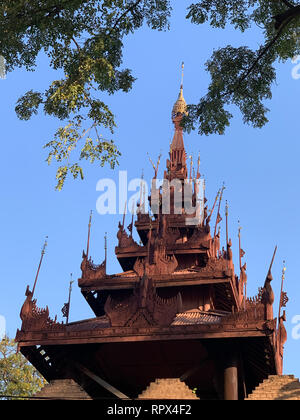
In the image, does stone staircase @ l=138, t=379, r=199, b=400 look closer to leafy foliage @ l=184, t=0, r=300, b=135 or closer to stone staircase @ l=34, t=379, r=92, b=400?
stone staircase @ l=34, t=379, r=92, b=400

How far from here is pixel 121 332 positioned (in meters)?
16.8

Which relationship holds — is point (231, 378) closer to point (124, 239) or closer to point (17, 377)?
point (124, 239)

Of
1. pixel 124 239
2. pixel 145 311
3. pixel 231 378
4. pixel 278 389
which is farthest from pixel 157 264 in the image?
pixel 278 389

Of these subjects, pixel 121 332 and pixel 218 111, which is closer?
pixel 218 111

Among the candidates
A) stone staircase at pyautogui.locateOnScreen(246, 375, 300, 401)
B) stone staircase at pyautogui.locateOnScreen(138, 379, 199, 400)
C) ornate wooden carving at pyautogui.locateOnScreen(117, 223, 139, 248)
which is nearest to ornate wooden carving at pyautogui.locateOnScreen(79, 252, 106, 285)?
ornate wooden carving at pyautogui.locateOnScreen(117, 223, 139, 248)

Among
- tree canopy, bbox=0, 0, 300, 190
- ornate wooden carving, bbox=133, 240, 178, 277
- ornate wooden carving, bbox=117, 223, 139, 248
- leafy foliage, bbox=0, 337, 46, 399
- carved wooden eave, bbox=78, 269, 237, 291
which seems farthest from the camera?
leafy foliage, bbox=0, 337, 46, 399

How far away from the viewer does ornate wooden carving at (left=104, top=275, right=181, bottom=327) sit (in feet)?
54.4

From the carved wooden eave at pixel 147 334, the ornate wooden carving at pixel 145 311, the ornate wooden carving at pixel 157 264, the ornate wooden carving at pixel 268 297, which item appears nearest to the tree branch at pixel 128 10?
the ornate wooden carving at pixel 145 311

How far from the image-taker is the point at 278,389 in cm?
1516

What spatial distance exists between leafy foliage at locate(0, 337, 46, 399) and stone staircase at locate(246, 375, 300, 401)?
59.9ft

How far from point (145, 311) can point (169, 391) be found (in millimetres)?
2566
